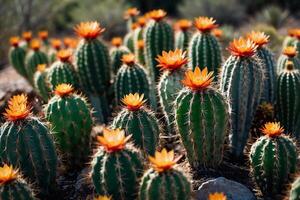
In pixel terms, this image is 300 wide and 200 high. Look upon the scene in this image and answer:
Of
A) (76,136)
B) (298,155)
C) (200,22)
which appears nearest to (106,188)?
(76,136)

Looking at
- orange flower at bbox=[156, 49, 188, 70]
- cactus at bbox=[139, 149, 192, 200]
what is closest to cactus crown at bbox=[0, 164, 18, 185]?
cactus at bbox=[139, 149, 192, 200]

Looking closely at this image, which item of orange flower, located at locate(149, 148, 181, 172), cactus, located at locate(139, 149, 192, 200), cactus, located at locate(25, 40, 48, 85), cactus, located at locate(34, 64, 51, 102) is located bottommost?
cactus, located at locate(139, 149, 192, 200)

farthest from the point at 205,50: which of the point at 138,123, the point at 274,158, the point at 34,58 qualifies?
the point at 34,58

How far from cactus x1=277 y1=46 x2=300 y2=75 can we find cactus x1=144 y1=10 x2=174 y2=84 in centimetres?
116

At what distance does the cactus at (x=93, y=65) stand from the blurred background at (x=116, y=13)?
547cm

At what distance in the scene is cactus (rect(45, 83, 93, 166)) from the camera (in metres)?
4.39

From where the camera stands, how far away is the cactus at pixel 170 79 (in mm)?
4320

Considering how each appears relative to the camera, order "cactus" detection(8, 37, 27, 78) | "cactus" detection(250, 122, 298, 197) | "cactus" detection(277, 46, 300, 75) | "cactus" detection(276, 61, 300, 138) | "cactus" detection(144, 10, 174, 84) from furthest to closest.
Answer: "cactus" detection(8, 37, 27, 78) < "cactus" detection(144, 10, 174, 84) < "cactus" detection(277, 46, 300, 75) < "cactus" detection(276, 61, 300, 138) < "cactus" detection(250, 122, 298, 197)

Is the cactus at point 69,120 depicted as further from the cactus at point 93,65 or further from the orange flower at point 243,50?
the orange flower at point 243,50

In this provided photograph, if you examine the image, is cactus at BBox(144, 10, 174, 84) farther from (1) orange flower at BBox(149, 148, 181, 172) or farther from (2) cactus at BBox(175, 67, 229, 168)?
(1) orange flower at BBox(149, 148, 181, 172)

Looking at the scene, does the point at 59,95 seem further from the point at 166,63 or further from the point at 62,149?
the point at 166,63

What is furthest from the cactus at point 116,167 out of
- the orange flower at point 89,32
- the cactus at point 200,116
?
the orange flower at point 89,32

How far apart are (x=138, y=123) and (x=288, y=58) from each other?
1.96 m

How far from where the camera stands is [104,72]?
18.1ft
